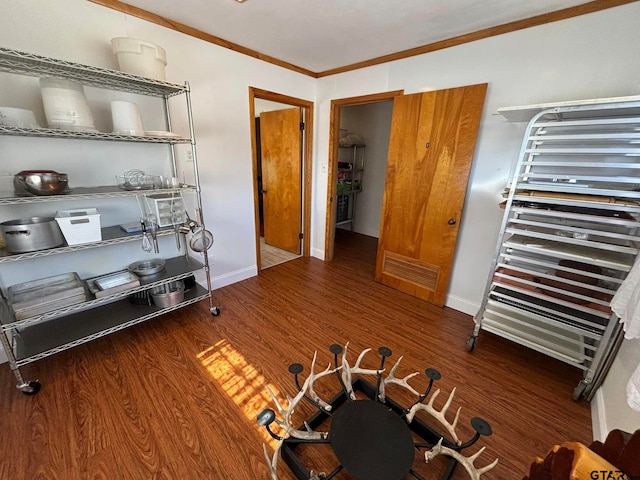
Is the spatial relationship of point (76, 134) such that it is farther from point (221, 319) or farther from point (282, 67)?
point (282, 67)

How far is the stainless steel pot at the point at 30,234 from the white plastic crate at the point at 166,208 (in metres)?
0.54

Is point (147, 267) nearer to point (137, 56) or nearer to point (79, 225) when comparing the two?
point (79, 225)

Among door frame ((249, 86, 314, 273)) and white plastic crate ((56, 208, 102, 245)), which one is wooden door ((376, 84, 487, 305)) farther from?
white plastic crate ((56, 208, 102, 245))

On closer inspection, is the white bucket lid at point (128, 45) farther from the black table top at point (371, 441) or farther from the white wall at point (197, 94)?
the black table top at point (371, 441)

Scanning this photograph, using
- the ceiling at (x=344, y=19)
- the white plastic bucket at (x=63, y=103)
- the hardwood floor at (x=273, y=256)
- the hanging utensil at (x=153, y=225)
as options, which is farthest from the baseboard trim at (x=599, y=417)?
the white plastic bucket at (x=63, y=103)

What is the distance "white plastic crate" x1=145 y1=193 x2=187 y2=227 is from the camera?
1.96 metres

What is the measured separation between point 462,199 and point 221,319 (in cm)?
240

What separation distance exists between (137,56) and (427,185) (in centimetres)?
243

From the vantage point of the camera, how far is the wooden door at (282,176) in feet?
11.3

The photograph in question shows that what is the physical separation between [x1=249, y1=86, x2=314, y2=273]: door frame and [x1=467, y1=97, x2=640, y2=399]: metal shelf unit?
224 cm

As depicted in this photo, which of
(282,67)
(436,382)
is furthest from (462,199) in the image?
(282,67)

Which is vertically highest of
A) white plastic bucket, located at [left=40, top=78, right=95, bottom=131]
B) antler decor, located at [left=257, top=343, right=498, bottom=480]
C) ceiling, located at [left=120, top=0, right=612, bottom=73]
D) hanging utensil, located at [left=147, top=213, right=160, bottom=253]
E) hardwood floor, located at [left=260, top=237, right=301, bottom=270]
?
ceiling, located at [left=120, top=0, right=612, bottom=73]

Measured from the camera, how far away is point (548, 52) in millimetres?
1794

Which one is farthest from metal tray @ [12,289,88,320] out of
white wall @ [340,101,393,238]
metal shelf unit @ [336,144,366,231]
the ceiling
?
white wall @ [340,101,393,238]
